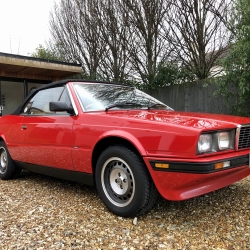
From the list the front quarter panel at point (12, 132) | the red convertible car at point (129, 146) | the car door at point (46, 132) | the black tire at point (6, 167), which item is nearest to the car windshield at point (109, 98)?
the red convertible car at point (129, 146)

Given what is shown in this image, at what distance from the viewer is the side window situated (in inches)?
137

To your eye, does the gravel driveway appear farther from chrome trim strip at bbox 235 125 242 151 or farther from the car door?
chrome trim strip at bbox 235 125 242 151

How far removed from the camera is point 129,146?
257cm

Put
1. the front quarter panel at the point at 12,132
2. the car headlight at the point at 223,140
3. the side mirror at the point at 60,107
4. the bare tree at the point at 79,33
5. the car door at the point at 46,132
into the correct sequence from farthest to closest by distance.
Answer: the bare tree at the point at 79,33, the front quarter panel at the point at 12,132, the car door at the point at 46,132, the side mirror at the point at 60,107, the car headlight at the point at 223,140

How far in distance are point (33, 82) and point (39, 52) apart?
531cm

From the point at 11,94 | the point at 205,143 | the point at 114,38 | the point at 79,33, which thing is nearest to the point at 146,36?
the point at 114,38

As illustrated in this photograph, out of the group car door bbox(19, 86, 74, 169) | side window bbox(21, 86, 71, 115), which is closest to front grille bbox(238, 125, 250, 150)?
car door bbox(19, 86, 74, 169)

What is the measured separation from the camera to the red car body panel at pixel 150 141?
2.18m

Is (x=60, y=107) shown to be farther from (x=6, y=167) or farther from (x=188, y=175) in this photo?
(x=6, y=167)

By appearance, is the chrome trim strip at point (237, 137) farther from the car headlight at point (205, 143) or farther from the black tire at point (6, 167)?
the black tire at point (6, 167)

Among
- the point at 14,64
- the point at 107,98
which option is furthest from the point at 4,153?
the point at 14,64

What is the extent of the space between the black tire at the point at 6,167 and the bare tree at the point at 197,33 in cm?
643

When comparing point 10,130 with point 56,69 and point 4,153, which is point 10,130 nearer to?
point 4,153

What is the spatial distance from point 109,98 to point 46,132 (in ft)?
3.03
